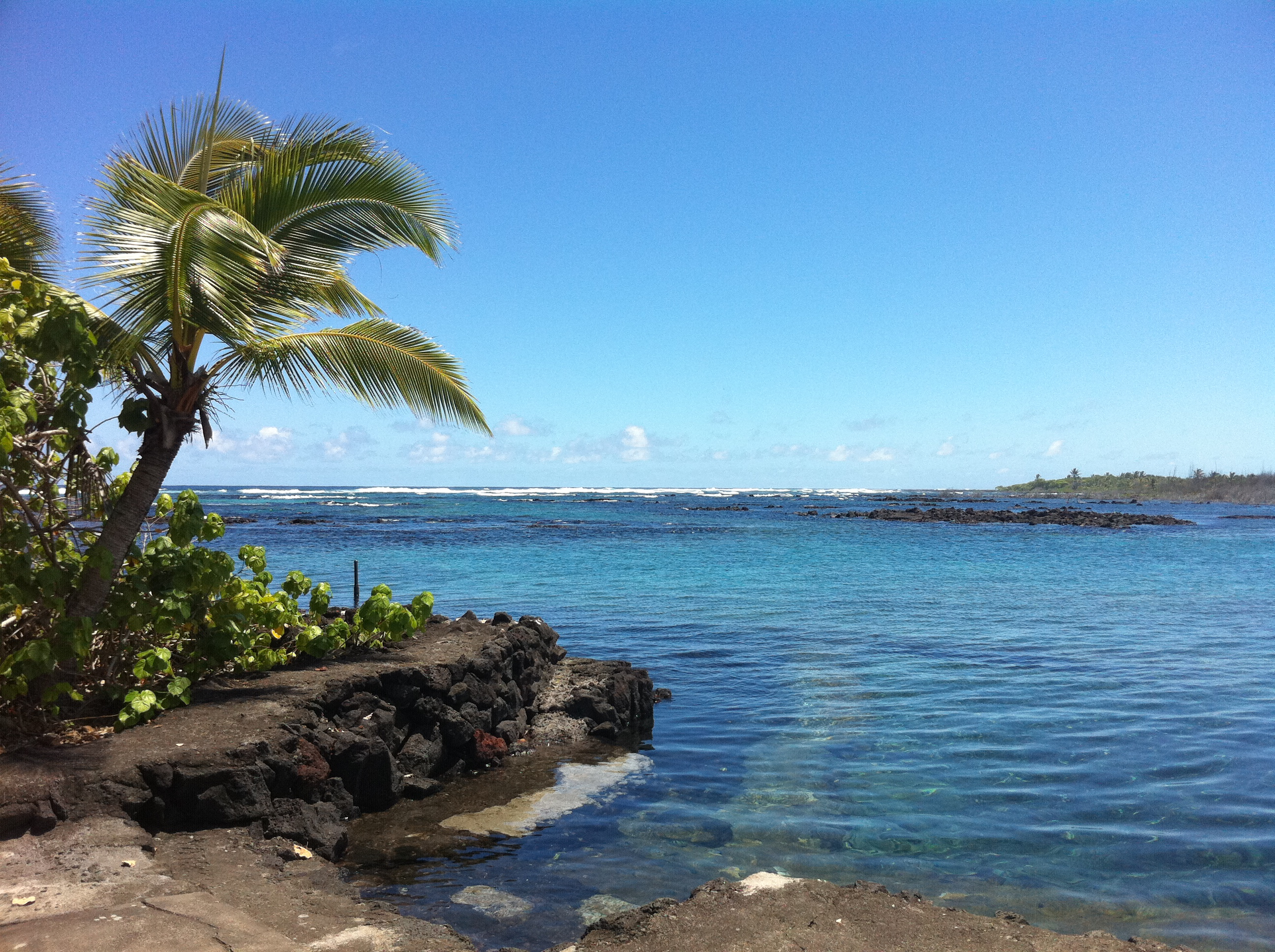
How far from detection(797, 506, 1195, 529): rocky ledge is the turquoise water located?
3743 cm

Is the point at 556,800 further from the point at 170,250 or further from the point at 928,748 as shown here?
the point at 170,250

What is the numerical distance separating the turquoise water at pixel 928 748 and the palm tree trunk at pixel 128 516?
145 inches

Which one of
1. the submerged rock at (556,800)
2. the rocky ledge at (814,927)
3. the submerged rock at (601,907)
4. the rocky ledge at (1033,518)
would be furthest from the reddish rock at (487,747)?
the rocky ledge at (1033,518)

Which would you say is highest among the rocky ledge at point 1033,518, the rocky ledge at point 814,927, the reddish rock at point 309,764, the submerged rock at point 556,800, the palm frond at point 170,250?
the palm frond at point 170,250

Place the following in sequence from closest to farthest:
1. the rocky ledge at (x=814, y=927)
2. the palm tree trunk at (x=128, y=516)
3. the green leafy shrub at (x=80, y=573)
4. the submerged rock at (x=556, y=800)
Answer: the rocky ledge at (x=814, y=927)
the green leafy shrub at (x=80, y=573)
the palm tree trunk at (x=128, y=516)
the submerged rock at (x=556, y=800)

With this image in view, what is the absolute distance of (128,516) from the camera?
24.2 feet

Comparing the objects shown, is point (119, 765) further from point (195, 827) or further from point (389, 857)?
point (389, 857)

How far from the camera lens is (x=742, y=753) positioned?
10.5 meters

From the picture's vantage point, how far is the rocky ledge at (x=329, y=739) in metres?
6.20

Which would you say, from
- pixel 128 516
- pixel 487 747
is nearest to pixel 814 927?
pixel 487 747

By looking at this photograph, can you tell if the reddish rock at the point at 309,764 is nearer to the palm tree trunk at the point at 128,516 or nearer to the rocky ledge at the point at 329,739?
the rocky ledge at the point at 329,739

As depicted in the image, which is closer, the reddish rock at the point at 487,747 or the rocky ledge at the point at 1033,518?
the reddish rock at the point at 487,747

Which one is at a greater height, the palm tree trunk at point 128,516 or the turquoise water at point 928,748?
the palm tree trunk at point 128,516

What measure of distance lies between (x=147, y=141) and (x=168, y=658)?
511 cm
